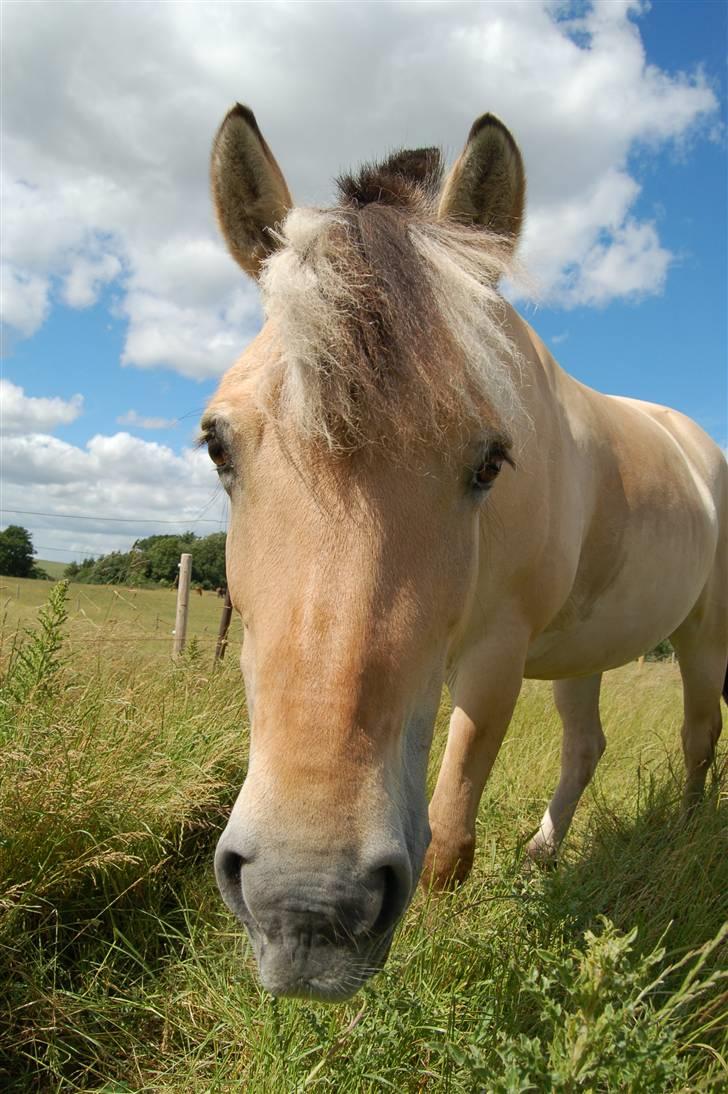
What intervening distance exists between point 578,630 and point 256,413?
2203mm

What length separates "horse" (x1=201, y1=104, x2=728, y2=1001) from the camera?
1.37 m

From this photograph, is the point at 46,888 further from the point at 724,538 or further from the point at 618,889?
the point at 724,538

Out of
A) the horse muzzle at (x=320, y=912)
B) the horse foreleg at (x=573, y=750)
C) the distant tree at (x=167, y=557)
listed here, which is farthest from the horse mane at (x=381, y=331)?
the distant tree at (x=167, y=557)

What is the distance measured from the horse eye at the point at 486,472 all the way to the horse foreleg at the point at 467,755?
0.90 meters

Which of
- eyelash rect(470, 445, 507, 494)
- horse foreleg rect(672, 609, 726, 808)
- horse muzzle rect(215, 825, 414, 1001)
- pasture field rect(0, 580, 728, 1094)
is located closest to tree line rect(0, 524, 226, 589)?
pasture field rect(0, 580, 728, 1094)

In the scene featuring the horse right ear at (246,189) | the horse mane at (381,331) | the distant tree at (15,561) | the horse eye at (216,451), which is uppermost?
the horse right ear at (246,189)

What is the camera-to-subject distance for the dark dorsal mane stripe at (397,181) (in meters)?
2.28

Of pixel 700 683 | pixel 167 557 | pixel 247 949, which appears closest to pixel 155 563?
pixel 167 557

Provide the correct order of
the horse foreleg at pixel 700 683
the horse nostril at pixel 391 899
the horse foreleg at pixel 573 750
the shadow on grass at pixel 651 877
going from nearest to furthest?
the horse nostril at pixel 391 899
the shadow on grass at pixel 651 877
the horse foreleg at pixel 573 750
the horse foreleg at pixel 700 683

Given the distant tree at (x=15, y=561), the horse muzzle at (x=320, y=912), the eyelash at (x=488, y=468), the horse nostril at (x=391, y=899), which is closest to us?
the horse muzzle at (x=320, y=912)

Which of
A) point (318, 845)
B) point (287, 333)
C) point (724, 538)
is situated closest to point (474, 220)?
point (287, 333)

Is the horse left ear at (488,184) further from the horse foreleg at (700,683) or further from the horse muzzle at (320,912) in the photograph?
the horse foreleg at (700,683)

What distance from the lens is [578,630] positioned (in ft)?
11.4

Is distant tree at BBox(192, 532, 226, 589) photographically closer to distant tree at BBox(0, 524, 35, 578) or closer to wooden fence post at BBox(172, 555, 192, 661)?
wooden fence post at BBox(172, 555, 192, 661)
